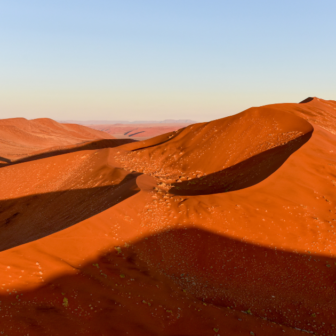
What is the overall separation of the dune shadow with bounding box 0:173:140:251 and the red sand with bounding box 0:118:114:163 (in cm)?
1892

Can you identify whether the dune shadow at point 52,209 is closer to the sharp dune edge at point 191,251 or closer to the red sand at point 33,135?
the sharp dune edge at point 191,251

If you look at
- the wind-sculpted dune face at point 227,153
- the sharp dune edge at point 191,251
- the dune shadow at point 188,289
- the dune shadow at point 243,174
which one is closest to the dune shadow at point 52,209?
the sharp dune edge at point 191,251

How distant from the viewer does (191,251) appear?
7625 millimetres

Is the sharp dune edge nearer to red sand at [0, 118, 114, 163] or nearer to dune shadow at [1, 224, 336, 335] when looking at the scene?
dune shadow at [1, 224, 336, 335]

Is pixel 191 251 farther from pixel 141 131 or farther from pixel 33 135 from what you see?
pixel 141 131

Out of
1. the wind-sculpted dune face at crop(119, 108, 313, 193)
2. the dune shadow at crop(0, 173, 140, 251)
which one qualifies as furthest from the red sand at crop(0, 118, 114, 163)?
the wind-sculpted dune face at crop(119, 108, 313, 193)

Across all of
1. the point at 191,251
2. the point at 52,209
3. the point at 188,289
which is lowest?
the point at 188,289

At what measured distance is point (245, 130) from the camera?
15.1m

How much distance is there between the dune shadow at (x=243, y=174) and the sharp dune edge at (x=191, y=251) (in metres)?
0.08

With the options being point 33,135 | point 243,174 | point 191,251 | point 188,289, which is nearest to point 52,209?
point 191,251

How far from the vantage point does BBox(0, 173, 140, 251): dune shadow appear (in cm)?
1062

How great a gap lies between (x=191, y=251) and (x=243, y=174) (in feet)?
17.6

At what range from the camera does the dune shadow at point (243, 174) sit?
11.2 m

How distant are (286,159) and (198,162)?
4512 millimetres
